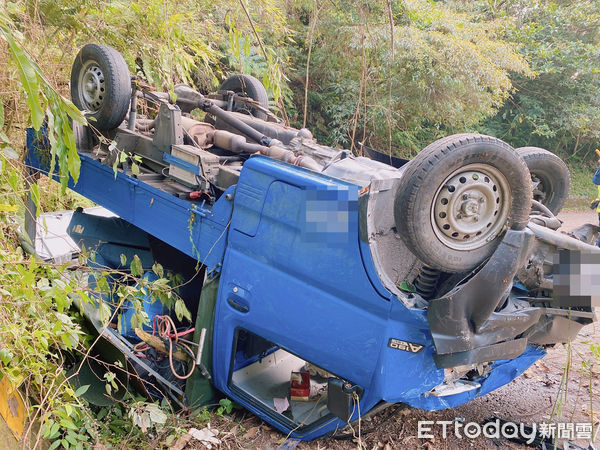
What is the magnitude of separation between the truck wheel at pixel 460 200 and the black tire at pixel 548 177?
39.1 inches

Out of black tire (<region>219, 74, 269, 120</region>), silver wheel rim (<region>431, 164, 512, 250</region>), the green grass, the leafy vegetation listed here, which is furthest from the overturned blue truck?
the green grass

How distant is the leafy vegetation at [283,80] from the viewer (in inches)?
105

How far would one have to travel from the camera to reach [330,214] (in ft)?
9.25

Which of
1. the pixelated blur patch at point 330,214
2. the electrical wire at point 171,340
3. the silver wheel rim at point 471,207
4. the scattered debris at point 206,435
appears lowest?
the scattered debris at point 206,435

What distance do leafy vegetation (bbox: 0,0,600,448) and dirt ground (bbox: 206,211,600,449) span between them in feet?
1.26

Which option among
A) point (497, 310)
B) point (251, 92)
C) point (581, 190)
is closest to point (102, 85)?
point (251, 92)

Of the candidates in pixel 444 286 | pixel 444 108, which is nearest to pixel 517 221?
pixel 444 286

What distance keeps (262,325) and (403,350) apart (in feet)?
2.90

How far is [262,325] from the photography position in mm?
3154

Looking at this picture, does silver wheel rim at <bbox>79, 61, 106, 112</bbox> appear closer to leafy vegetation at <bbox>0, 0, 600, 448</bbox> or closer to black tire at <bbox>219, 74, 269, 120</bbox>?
leafy vegetation at <bbox>0, 0, 600, 448</bbox>

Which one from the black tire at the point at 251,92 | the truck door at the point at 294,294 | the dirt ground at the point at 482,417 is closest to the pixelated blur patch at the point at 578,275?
the dirt ground at the point at 482,417

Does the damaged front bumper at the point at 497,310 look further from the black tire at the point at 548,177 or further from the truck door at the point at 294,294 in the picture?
the black tire at the point at 548,177

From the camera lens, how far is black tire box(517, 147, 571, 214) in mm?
3510

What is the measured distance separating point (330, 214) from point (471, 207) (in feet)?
2.41
